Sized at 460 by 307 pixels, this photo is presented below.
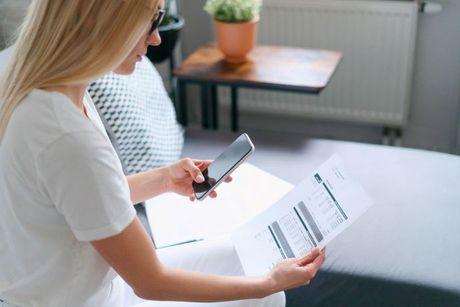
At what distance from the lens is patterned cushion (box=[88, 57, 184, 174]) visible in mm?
1592

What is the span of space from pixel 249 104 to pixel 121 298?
1.56m

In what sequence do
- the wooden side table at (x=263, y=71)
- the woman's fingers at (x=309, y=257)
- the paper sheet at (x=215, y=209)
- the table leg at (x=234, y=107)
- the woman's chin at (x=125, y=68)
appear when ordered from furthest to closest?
the table leg at (x=234, y=107) → the wooden side table at (x=263, y=71) → the paper sheet at (x=215, y=209) → the woman's fingers at (x=309, y=257) → the woman's chin at (x=125, y=68)

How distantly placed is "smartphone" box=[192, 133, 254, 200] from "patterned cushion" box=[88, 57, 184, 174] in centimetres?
36

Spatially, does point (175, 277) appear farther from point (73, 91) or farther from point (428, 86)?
point (428, 86)

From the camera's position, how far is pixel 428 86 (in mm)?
2410

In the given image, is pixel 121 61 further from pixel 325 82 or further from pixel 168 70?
pixel 168 70

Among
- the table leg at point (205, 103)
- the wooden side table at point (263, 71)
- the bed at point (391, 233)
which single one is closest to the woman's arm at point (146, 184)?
the bed at point (391, 233)

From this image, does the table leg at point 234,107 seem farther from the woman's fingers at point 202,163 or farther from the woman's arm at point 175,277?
the woman's arm at point 175,277

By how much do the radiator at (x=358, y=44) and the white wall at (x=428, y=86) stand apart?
0.07m

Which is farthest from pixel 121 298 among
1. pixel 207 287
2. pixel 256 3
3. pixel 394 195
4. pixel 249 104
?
pixel 249 104

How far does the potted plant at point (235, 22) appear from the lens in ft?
6.64

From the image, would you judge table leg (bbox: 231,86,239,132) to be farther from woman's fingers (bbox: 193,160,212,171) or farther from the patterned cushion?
woman's fingers (bbox: 193,160,212,171)

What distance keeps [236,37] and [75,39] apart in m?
1.17

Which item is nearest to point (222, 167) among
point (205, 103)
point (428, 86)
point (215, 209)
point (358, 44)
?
point (215, 209)
